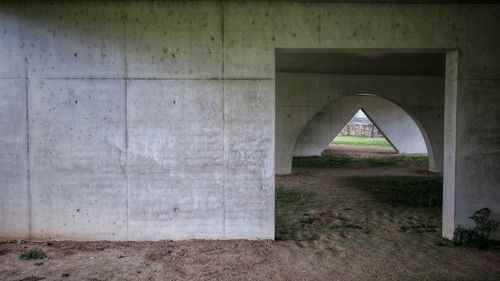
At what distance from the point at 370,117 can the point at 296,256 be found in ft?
49.8

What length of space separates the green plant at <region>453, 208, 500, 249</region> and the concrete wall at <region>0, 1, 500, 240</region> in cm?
61

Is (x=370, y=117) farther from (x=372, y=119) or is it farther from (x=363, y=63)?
(x=363, y=63)

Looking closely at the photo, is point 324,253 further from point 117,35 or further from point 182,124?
point 117,35

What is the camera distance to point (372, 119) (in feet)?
62.6

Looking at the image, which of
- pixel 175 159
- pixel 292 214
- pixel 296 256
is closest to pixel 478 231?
pixel 296 256

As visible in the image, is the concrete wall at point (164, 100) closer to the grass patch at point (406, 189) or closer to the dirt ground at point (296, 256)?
the dirt ground at point (296, 256)

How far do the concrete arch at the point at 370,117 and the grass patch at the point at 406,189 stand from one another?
6.91 meters

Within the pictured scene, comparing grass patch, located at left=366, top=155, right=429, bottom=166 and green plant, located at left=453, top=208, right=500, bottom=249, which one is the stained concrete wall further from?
green plant, located at left=453, top=208, right=500, bottom=249

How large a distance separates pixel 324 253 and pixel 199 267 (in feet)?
4.70

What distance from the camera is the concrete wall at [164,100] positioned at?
517 centimetres

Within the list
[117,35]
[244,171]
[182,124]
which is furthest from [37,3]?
[244,171]

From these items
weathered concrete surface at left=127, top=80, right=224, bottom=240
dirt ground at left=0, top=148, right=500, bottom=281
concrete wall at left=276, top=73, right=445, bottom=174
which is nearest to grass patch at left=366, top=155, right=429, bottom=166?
concrete wall at left=276, top=73, right=445, bottom=174

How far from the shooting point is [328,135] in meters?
18.7

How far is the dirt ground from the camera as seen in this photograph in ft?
14.1
